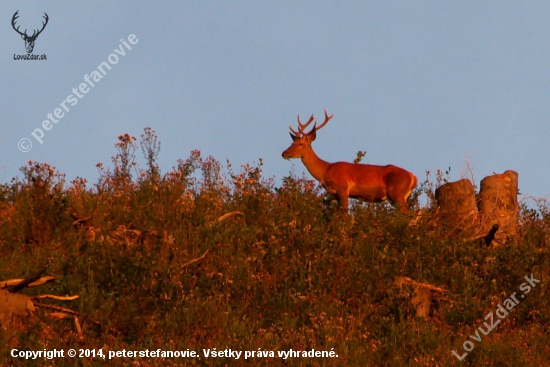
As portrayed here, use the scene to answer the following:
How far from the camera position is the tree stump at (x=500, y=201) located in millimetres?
13568

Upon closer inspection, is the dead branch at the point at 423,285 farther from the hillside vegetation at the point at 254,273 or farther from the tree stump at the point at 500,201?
the tree stump at the point at 500,201

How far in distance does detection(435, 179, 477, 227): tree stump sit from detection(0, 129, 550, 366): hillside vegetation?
1.37 feet

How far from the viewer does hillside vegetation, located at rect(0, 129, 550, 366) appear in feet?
26.1

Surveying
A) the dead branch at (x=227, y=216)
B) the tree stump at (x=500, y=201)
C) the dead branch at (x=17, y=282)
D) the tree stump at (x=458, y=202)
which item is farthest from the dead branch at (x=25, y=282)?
the tree stump at (x=500, y=201)

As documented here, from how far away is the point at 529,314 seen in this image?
32.1ft

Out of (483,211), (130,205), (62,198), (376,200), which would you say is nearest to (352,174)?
(376,200)

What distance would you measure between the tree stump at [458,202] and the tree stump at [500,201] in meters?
0.36

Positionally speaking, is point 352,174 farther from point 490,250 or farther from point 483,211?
point 490,250

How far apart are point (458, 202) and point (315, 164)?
420cm

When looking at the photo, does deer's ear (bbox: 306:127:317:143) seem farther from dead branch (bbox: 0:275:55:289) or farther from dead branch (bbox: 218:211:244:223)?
dead branch (bbox: 0:275:55:289)

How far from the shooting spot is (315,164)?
55.2 feet

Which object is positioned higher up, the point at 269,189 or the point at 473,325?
the point at 269,189

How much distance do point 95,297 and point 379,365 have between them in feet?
9.95

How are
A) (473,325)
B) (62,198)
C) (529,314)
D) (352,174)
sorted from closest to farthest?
(473,325), (529,314), (62,198), (352,174)
